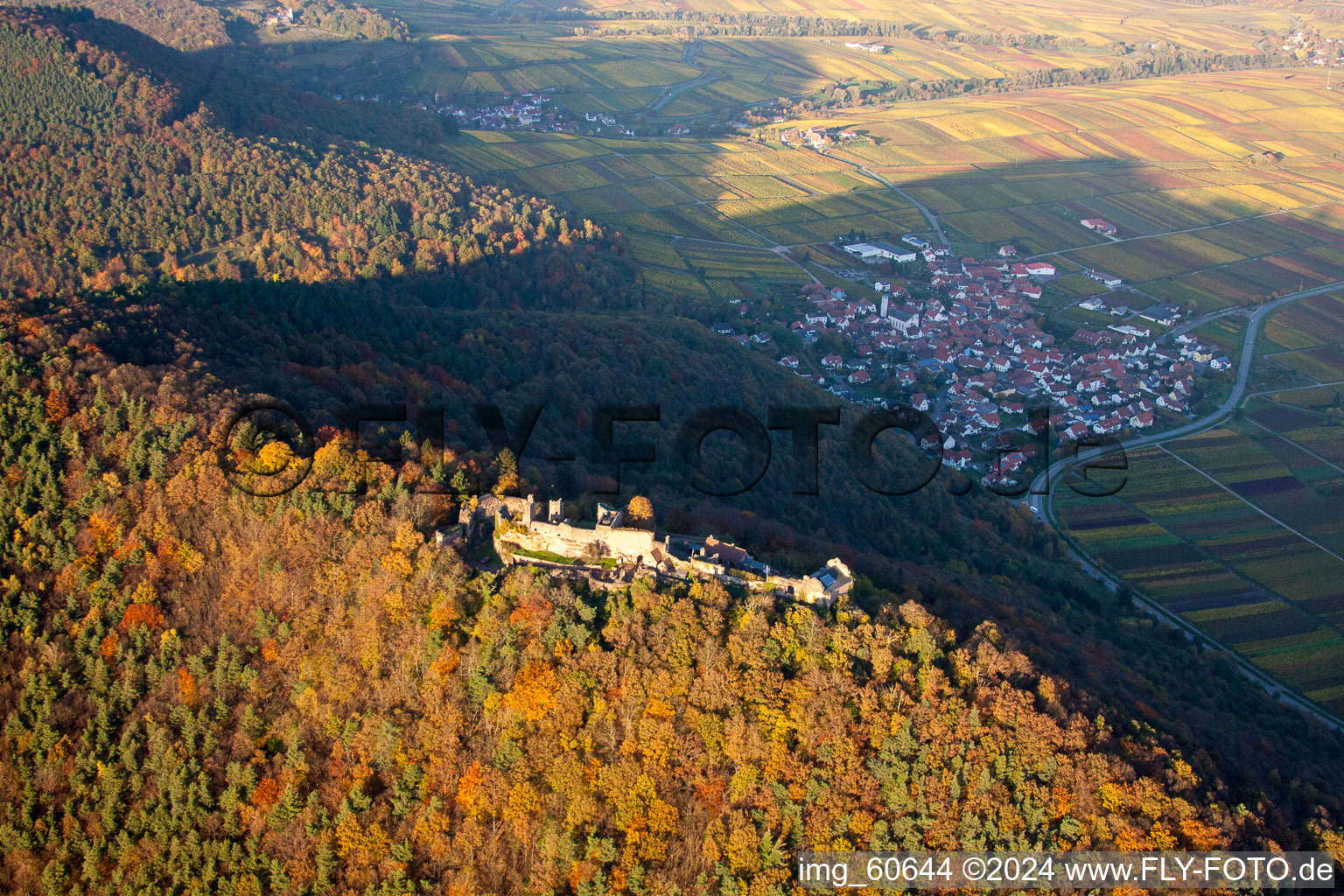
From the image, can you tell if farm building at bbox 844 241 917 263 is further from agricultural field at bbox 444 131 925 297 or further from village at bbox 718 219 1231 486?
agricultural field at bbox 444 131 925 297

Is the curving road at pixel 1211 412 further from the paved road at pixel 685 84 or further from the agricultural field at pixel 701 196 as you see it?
the paved road at pixel 685 84

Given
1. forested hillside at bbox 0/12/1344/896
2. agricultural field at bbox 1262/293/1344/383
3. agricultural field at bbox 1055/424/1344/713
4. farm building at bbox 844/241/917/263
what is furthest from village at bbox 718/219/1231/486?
forested hillside at bbox 0/12/1344/896

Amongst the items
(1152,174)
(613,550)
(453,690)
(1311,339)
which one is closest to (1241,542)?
(1311,339)

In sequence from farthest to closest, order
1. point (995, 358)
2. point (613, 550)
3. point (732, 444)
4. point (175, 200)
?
1. point (995, 358)
2. point (175, 200)
3. point (732, 444)
4. point (613, 550)

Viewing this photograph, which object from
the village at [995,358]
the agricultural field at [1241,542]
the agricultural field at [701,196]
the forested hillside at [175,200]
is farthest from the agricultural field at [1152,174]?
the forested hillside at [175,200]

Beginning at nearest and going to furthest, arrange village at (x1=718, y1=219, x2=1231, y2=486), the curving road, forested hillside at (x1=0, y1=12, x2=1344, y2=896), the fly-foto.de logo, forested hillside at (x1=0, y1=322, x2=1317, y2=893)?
forested hillside at (x1=0, y1=322, x2=1317, y2=893) < forested hillside at (x1=0, y1=12, x2=1344, y2=896) < the fly-foto.de logo < the curving road < village at (x1=718, y1=219, x2=1231, y2=486)

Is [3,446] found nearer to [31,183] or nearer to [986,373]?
[31,183]

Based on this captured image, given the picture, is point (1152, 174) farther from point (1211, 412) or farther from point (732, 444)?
point (732, 444)
